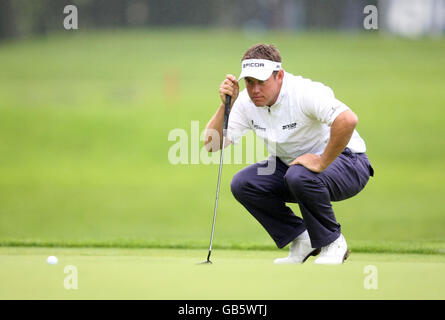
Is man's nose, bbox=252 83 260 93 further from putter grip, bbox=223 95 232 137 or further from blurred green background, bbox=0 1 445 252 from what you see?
blurred green background, bbox=0 1 445 252

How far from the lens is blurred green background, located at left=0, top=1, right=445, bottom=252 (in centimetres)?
1326

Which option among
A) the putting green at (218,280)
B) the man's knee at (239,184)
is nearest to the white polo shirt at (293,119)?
the man's knee at (239,184)

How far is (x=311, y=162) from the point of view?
457 cm

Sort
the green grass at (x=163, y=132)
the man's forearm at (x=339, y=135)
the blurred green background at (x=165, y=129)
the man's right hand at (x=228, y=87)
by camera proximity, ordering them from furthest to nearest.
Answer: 1. the blurred green background at (x=165, y=129)
2. the green grass at (x=163, y=132)
3. the man's right hand at (x=228, y=87)
4. the man's forearm at (x=339, y=135)

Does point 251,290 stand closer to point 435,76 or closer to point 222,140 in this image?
point 222,140

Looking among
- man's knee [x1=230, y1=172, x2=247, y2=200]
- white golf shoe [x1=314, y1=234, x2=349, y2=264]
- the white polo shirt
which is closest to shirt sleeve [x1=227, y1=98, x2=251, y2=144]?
the white polo shirt

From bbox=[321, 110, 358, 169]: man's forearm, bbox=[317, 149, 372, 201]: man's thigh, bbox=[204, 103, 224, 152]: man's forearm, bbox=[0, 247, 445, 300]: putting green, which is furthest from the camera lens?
bbox=[204, 103, 224, 152]: man's forearm

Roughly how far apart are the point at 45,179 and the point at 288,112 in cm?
1420

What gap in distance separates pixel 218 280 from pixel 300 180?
1.01 metres

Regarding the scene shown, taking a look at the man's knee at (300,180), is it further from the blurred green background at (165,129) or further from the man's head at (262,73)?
the blurred green background at (165,129)

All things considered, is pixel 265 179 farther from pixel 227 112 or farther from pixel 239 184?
pixel 227 112

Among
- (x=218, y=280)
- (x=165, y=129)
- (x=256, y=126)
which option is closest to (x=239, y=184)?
(x=256, y=126)

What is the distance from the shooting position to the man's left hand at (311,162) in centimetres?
454

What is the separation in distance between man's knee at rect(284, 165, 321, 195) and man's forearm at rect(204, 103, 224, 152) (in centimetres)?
63
